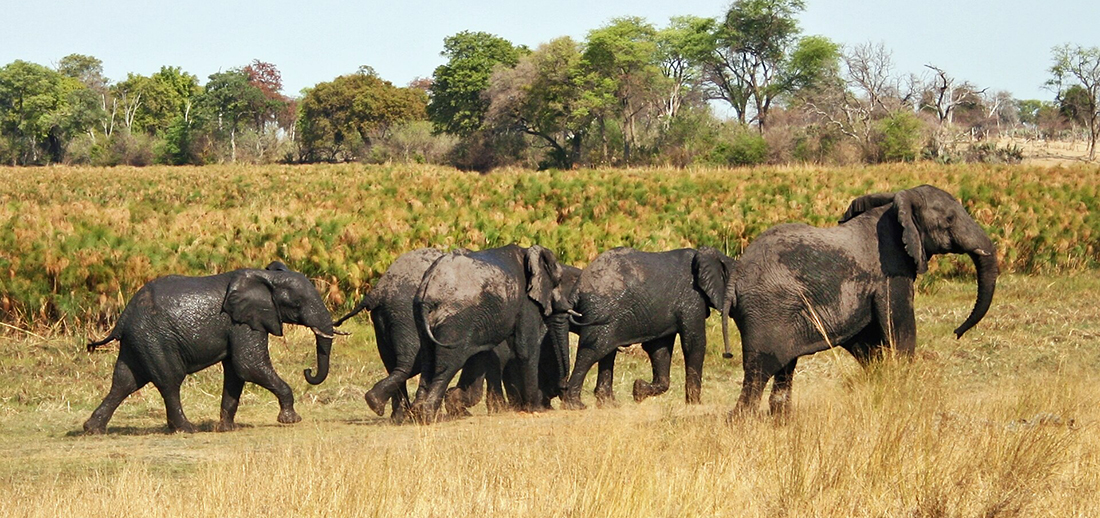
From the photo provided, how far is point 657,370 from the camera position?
12547mm

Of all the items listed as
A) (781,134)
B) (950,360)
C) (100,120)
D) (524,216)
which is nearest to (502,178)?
(524,216)

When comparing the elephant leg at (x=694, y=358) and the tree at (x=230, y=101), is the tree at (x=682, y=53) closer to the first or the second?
the tree at (x=230, y=101)

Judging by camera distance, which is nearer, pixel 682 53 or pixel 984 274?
pixel 984 274

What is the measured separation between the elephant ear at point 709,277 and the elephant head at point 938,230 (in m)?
1.95

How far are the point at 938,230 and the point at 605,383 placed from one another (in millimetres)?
3792

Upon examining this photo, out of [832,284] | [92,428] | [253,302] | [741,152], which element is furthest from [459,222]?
[741,152]

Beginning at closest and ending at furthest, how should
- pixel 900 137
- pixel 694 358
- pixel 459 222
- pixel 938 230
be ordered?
pixel 938 230, pixel 694 358, pixel 459 222, pixel 900 137

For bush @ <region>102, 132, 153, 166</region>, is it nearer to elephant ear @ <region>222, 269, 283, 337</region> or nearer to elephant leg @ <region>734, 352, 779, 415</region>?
elephant ear @ <region>222, 269, 283, 337</region>

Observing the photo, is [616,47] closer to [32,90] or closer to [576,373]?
[32,90]

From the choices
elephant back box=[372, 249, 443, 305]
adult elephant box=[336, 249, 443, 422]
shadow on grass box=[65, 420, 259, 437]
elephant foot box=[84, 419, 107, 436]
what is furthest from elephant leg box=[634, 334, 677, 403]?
elephant foot box=[84, 419, 107, 436]

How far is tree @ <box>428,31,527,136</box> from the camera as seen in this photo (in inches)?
3548

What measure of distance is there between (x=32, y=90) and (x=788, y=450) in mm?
118889

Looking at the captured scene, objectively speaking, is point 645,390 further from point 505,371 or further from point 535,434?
point 535,434

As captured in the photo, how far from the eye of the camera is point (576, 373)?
1247 cm
